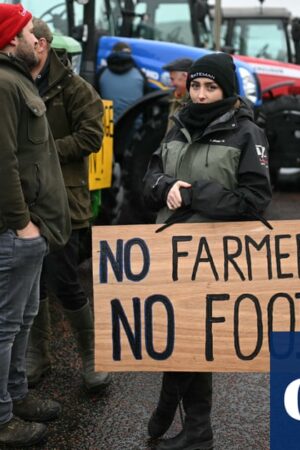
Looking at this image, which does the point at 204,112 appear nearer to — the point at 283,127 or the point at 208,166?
the point at 208,166

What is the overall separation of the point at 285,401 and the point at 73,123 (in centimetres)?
176

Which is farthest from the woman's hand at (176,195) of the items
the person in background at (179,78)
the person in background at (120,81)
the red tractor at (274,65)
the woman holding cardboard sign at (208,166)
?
the red tractor at (274,65)

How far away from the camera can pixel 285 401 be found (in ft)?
8.52

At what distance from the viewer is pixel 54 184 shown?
302 cm

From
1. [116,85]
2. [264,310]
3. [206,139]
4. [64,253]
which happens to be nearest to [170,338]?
[264,310]

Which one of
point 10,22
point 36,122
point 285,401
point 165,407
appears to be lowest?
point 165,407

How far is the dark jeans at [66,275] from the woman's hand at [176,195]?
98cm

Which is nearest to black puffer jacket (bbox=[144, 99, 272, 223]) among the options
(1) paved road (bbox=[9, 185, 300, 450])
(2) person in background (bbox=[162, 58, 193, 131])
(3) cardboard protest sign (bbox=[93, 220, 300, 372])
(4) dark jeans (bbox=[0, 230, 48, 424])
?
(3) cardboard protest sign (bbox=[93, 220, 300, 372])

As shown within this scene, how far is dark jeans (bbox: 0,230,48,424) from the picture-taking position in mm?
2881

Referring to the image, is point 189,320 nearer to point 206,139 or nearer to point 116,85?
point 206,139

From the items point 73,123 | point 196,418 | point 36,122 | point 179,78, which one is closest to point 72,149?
point 73,123

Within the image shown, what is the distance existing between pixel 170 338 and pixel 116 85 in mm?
4367

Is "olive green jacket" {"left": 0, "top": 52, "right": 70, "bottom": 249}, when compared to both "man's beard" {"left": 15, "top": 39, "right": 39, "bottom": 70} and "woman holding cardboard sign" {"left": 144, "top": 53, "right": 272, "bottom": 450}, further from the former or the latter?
"woman holding cardboard sign" {"left": 144, "top": 53, "right": 272, "bottom": 450}

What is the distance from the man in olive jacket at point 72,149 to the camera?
3631 mm
